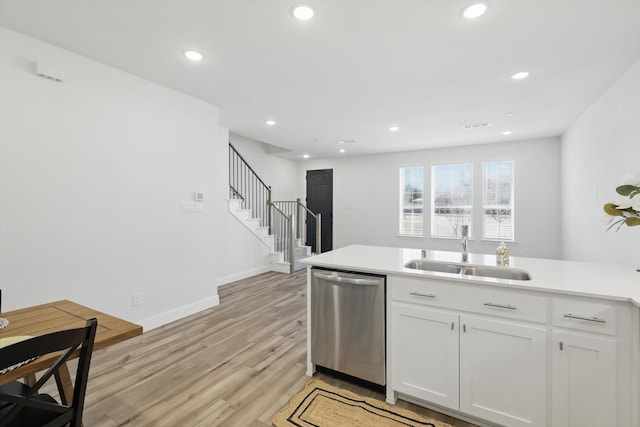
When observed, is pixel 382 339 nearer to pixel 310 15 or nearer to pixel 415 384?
pixel 415 384

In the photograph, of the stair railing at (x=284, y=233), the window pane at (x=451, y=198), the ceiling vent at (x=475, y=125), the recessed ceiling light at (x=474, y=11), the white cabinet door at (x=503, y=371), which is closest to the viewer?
the white cabinet door at (x=503, y=371)

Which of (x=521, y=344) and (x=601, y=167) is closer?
(x=521, y=344)

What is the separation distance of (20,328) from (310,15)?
8.00 ft

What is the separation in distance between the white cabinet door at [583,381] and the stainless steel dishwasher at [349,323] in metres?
0.96

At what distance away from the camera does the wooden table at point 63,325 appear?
126 cm

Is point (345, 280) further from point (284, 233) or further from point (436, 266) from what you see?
point (284, 233)

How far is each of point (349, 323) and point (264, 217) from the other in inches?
191

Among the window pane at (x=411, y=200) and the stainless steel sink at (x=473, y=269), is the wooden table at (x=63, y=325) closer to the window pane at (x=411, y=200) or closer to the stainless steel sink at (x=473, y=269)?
the stainless steel sink at (x=473, y=269)

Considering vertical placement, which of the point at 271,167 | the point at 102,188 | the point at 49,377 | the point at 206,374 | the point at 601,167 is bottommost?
the point at 206,374

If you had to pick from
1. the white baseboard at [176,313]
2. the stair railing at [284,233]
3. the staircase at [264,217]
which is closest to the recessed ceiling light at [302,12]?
the white baseboard at [176,313]

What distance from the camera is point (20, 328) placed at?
1338mm

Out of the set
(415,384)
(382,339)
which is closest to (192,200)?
(382,339)

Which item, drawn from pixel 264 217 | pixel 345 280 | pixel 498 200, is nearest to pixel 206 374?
pixel 345 280

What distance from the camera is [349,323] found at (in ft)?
7.06
